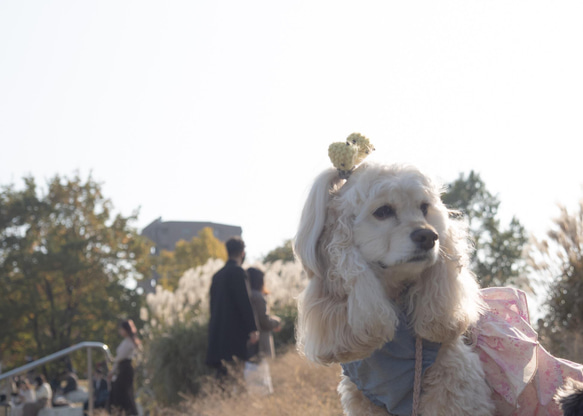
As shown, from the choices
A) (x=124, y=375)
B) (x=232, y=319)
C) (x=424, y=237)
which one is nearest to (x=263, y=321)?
(x=232, y=319)

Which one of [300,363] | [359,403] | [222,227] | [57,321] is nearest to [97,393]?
[300,363]

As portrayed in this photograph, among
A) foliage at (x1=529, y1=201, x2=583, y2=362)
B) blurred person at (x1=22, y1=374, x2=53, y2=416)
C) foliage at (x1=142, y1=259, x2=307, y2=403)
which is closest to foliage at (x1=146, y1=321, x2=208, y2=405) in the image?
foliage at (x1=142, y1=259, x2=307, y2=403)

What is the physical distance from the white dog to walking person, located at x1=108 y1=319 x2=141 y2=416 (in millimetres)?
7324

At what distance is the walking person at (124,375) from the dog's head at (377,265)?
7.34 metres

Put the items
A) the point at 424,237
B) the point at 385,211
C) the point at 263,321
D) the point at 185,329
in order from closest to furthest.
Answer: the point at 424,237 → the point at 385,211 → the point at 263,321 → the point at 185,329

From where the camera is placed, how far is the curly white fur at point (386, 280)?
254cm

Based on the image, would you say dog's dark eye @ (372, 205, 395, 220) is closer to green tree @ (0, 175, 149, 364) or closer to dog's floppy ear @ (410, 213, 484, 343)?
dog's floppy ear @ (410, 213, 484, 343)

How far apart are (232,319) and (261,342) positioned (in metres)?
0.79

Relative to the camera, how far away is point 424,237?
246cm

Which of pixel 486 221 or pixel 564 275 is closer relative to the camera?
pixel 564 275

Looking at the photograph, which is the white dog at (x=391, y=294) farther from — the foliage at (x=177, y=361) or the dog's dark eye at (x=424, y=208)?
the foliage at (x=177, y=361)

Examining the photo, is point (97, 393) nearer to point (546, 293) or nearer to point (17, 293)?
point (546, 293)

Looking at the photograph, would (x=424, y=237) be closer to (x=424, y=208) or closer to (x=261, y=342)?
(x=424, y=208)

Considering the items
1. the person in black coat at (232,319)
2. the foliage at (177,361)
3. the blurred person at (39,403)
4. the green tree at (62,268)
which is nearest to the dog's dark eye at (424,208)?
the person in black coat at (232,319)
